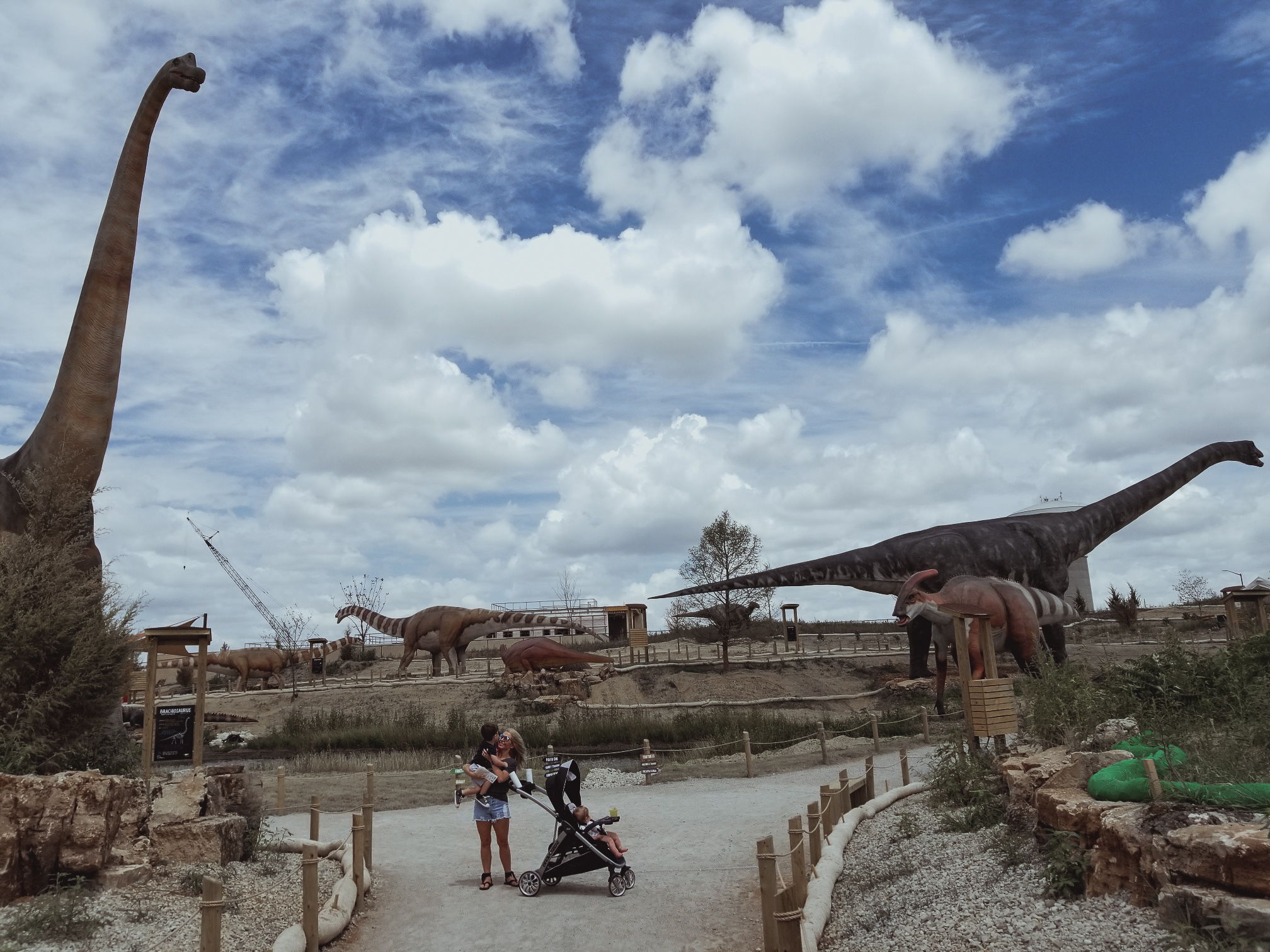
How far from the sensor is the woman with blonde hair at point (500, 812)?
280 inches

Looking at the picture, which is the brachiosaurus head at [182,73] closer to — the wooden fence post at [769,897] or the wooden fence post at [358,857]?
the wooden fence post at [358,857]

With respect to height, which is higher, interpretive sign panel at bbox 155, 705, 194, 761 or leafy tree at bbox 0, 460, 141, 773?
leafy tree at bbox 0, 460, 141, 773

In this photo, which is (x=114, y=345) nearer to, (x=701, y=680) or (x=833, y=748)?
(x=833, y=748)

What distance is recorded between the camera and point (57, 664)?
279 inches

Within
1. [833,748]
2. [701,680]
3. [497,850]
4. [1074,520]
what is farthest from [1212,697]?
[701,680]

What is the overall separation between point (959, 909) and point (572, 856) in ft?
9.00

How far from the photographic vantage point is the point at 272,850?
25.5ft

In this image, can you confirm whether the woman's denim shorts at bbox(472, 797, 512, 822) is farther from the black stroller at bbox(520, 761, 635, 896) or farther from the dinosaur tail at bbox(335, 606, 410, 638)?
the dinosaur tail at bbox(335, 606, 410, 638)

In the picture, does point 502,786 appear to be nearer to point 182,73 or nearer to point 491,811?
point 491,811

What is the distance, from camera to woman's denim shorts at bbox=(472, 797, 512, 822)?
7.11 m

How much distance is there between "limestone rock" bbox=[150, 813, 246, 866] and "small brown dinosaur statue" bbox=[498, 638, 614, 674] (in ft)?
69.9

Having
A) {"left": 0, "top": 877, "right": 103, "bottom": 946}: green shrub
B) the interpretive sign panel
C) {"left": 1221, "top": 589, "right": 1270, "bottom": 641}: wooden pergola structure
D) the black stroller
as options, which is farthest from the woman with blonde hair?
{"left": 1221, "top": 589, "right": 1270, "bottom": 641}: wooden pergola structure

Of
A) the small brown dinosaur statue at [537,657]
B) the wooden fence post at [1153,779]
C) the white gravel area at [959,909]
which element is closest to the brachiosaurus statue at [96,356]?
the white gravel area at [959,909]

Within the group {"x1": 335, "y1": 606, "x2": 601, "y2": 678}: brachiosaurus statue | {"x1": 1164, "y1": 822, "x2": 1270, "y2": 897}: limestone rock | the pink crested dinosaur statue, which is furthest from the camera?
{"x1": 335, "y1": 606, "x2": 601, "y2": 678}: brachiosaurus statue
